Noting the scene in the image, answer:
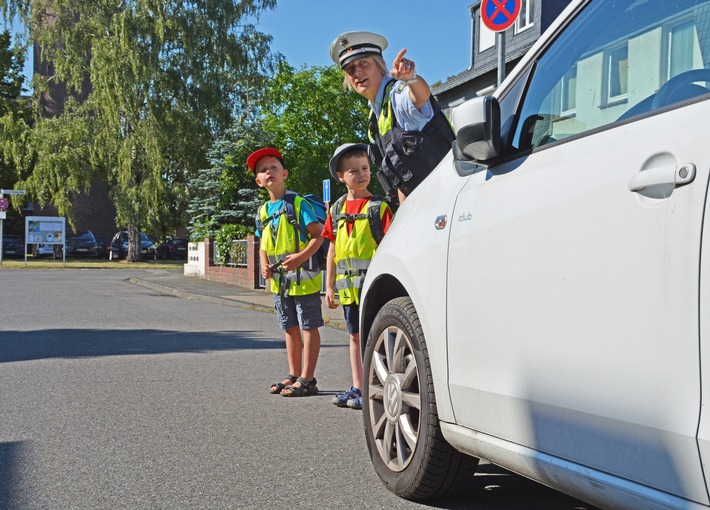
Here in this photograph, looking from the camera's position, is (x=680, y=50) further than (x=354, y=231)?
No

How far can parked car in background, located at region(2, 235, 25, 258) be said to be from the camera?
173 ft

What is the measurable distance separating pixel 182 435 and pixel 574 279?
10.3ft

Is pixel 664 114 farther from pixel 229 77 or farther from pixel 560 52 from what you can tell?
pixel 229 77

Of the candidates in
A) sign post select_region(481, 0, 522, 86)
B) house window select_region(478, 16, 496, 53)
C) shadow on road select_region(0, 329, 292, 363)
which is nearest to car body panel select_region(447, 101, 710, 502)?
sign post select_region(481, 0, 522, 86)

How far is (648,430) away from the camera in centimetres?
228

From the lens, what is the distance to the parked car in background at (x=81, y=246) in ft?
167

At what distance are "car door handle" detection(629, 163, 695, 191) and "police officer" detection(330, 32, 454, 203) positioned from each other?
6.78 feet

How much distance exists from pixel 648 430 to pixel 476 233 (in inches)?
43.4

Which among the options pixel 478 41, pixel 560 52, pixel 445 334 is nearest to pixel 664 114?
pixel 560 52

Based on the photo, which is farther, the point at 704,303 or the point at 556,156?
the point at 556,156

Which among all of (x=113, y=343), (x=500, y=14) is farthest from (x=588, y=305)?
(x=113, y=343)

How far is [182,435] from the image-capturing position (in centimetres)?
513

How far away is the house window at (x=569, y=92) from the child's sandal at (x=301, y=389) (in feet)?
13.1

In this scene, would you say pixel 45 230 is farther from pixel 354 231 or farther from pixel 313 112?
pixel 354 231
